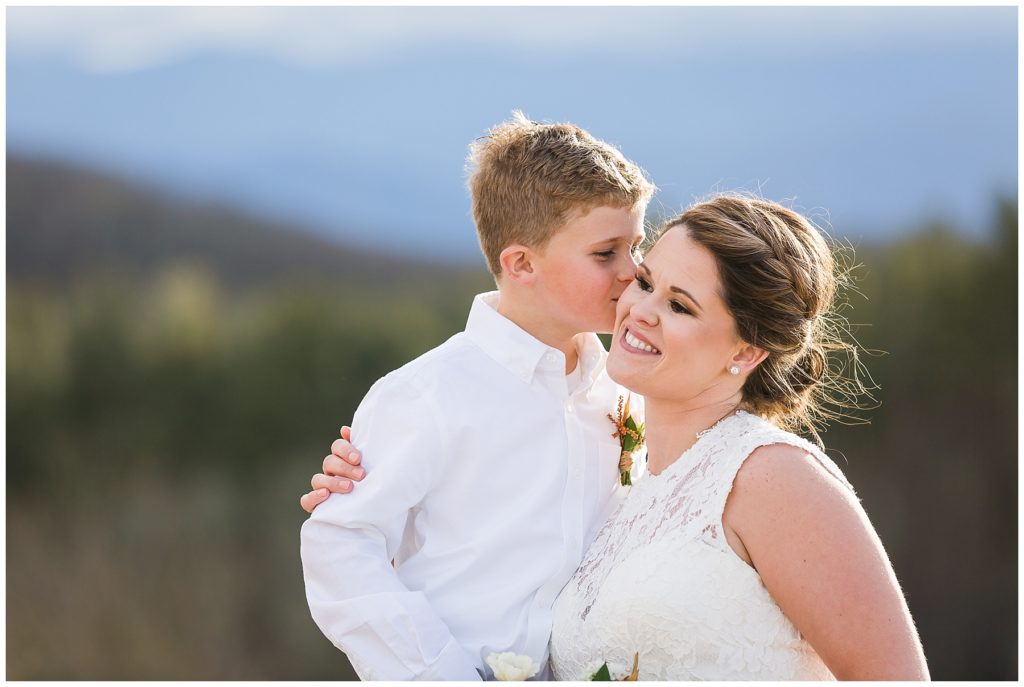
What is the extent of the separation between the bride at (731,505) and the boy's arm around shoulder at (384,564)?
12cm

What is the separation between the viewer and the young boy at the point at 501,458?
8.62 feet

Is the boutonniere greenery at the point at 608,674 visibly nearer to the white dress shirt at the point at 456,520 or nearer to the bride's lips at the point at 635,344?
the white dress shirt at the point at 456,520

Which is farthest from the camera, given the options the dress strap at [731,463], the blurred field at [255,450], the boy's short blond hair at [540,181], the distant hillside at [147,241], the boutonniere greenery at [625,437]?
the distant hillside at [147,241]

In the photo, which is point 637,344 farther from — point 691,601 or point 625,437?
point 691,601

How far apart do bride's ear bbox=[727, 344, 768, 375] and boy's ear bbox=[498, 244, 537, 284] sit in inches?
22.8

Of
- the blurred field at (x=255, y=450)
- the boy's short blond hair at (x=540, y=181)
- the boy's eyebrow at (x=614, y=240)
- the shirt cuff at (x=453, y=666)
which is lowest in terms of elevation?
the blurred field at (x=255, y=450)

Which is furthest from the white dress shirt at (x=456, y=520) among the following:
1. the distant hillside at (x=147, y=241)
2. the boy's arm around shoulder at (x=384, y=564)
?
the distant hillside at (x=147, y=241)

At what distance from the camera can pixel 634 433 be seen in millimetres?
2967

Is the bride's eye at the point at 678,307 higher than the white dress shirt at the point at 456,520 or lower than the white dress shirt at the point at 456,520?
higher

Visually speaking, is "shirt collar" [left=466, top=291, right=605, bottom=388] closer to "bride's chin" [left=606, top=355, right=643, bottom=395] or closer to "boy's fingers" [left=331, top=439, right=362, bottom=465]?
"bride's chin" [left=606, top=355, right=643, bottom=395]

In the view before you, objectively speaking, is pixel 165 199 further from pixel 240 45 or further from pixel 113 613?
pixel 113 613

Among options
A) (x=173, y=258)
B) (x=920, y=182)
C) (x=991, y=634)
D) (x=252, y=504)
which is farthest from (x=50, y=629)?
(x=920, y=182)

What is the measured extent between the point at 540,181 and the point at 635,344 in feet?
1.76

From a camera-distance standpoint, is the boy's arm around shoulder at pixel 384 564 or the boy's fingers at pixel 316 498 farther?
the boy's fingers at pixel 316 498
